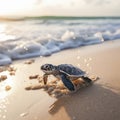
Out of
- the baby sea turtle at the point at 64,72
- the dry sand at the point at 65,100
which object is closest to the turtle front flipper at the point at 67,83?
the baby sea turtle at the point at 64,72

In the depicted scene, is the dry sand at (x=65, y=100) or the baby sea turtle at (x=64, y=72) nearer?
the dry sand at (x=65, y=100)

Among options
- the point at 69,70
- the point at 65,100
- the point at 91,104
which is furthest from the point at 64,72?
the point at 91,104

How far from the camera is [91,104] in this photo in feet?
13.1

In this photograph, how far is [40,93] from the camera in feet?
14.7

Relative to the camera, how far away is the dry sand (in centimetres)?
374

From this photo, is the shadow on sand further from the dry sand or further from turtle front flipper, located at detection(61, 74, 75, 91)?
turtle front flipper, located at detection(61, 74, 75, 91)

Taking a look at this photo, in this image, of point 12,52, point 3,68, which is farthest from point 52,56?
point 3,68

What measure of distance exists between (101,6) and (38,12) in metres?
3.41

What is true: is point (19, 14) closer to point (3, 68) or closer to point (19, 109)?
point (3, 68)

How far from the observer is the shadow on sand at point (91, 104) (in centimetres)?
366

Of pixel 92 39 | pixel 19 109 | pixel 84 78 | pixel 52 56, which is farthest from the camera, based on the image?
pixel 92 39

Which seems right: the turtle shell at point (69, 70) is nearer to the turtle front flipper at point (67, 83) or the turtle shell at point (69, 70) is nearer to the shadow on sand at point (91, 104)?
the turtle front flipper at point (67, 83)

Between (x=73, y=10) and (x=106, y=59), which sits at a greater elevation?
(x=106, y=59)

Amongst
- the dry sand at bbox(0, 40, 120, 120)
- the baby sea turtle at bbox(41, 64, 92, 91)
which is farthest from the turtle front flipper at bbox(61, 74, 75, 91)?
the dry sand at bbox(0, 40, 120, 120)
